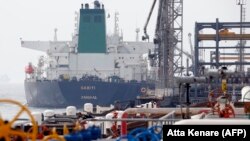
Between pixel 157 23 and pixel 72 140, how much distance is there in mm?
58580

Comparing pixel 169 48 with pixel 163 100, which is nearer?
pixel 163 100

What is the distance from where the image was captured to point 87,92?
283ft

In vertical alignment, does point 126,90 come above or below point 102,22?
below

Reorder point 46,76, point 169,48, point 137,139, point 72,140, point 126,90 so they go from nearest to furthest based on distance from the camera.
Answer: point 72,140, point 137,139, point 169,48, point 126,90, point 46,76

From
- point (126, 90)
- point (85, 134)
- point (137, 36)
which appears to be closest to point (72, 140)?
point (85, 134)

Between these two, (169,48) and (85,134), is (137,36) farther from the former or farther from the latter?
(85,134)

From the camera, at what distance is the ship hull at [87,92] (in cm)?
8475

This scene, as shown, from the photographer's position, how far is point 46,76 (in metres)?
91.8

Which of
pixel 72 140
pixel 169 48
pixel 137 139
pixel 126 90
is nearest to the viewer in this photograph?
pixel 72 140

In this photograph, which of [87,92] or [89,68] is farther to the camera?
[89,68]

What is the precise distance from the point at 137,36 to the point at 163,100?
175ft

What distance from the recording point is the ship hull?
8475 cm

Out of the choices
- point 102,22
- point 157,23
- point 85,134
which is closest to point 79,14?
point 102,22

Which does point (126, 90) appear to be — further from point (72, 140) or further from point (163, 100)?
point (72, 140)
